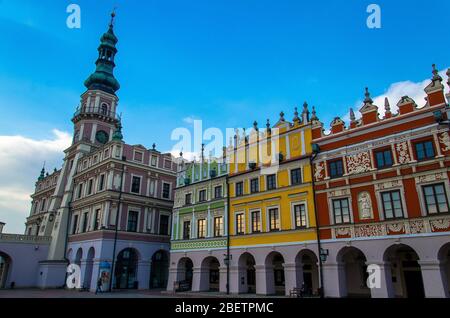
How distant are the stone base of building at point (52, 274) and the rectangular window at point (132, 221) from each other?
10.1 m

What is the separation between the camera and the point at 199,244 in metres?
32.4

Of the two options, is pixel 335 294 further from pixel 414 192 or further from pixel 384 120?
pixel 384 120

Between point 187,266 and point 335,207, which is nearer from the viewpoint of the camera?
point 335,207

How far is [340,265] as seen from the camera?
23.0 m

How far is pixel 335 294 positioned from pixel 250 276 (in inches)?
431

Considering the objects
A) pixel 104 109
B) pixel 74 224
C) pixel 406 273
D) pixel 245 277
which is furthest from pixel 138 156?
pixel 406 273

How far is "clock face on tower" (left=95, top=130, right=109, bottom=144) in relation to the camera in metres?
50.2

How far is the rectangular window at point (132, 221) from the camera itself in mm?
39619

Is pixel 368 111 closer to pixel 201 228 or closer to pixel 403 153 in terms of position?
pixel 403 153

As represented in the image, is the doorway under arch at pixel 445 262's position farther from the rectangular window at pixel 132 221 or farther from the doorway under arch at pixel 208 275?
the rectangular window at pixel 132 221

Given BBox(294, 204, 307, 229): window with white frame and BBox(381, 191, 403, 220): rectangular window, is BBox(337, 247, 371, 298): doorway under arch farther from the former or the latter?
BBox(381, 191, 403, 220): rectangular window
